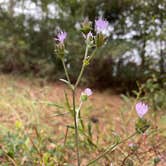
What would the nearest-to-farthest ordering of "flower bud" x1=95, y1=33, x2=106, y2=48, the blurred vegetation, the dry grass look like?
1. "flower bud" x1=95, y1=33, x2=106, y2=48
2. the dry grass
3. the blurred vegetation

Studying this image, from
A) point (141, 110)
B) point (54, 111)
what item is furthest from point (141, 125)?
point (54, 111)

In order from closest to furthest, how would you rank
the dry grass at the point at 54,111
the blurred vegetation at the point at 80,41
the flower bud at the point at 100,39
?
the flower bud at the point at 100,39, the dry grass at the point at 54,111, the blurred vegetation at the point at 80,41

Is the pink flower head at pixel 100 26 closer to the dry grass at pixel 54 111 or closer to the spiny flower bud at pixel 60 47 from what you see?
the spiny flower bud at pixel 60 47

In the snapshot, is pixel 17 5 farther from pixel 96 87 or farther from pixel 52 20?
pixel 96 87

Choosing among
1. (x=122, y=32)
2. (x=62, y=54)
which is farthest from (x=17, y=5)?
(x=62, y=54)

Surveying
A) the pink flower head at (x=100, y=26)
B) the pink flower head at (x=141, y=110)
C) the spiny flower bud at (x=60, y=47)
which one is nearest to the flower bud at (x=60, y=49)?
the spiny flower bud at (x=60, y=47)

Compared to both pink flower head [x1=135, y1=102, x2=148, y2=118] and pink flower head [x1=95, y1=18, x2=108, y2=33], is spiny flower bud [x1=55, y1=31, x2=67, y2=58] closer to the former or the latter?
pink flower head [x1=95, y1=18, x2=108, y2=33]

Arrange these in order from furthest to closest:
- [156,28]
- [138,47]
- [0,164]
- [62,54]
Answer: [138,47], [156,28], [0,164], [62,54]

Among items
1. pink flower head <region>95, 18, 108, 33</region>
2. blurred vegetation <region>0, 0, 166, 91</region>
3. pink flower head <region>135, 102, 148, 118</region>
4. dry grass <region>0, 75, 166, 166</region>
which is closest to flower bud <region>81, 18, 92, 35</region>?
pink flower head <region>95, 18, 108, 33</region>
